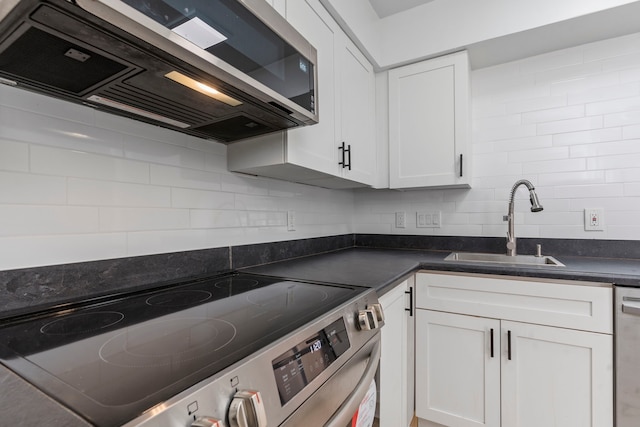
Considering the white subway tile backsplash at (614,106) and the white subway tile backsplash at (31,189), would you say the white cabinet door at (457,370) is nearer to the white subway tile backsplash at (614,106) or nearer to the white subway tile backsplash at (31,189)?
the white subway tile backsplash at (614,106)

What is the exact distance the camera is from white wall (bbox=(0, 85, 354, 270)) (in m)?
0.76

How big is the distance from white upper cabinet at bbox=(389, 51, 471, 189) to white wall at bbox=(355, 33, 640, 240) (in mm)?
266

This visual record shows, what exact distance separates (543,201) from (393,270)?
119cm

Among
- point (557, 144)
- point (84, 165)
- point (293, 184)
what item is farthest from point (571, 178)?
point (84, 165)

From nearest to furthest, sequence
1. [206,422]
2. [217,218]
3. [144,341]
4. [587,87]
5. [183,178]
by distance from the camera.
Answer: [206,422]
[144,341]
[183,178]
[217,218]
[587,87]

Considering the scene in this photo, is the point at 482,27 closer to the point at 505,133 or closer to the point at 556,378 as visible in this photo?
the point at 505,133

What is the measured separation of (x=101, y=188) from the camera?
0.92 m

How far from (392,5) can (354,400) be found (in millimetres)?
2125

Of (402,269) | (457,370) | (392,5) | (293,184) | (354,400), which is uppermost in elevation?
(392,5)

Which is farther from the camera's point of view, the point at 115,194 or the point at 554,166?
the point at 554,166

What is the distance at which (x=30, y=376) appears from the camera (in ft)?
1.49

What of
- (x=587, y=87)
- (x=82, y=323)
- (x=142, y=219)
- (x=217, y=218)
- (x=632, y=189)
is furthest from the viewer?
(x=587, y=87)

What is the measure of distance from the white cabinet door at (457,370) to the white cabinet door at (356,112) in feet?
2.87

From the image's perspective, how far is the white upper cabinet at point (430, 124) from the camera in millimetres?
1812
